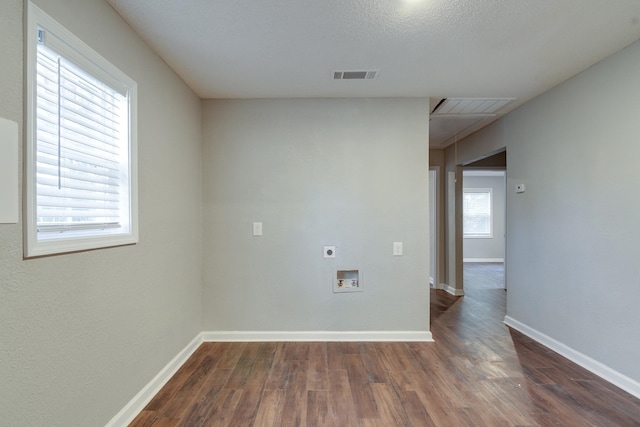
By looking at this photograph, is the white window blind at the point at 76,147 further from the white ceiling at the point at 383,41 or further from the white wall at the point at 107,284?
the white ceiling at the point at 383,41

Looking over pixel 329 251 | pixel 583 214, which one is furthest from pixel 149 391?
pixel 583 214

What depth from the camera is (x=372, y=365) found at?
2443 millimetres

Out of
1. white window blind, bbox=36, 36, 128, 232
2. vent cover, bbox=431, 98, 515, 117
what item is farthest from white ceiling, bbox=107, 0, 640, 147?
white window blind, bbox=36, 36, 128, 232

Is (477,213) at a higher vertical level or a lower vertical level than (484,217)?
higher

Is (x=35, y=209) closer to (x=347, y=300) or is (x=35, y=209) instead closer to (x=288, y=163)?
(x=288, y=163)

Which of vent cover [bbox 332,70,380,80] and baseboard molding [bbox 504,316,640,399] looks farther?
vent cover [bbox 332,70,380,80]

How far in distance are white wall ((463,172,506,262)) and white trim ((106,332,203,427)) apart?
7986mm

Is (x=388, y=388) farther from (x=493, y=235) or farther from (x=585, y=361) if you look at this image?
(x=493, y=235)

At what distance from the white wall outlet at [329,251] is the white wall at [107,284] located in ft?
4.13

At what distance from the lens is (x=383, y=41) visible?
1.97 metres

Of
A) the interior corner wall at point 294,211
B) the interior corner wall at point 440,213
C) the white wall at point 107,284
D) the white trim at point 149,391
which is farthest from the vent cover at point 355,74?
the interior corner wall at point 440,213

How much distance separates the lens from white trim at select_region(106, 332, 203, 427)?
5.60 ft

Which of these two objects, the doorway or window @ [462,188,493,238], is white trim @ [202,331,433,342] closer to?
the doorway

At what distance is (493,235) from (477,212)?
0.79 m
